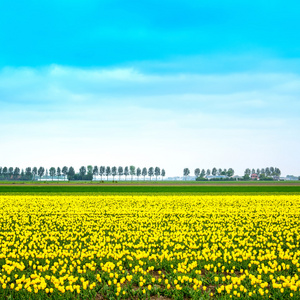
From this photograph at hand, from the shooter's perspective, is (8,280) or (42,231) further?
(42,231)

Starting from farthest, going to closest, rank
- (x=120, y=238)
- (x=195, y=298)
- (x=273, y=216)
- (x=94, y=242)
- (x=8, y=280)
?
(x=273, y=216) → (x=120, y=238) → (x=94, y=242) → (x=8, y=280) → (x=195, y=298)

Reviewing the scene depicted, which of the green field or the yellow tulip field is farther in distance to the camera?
the green field

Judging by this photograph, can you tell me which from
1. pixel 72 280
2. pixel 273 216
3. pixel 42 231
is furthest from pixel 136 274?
pixel 273 216

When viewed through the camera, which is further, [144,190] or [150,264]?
[144,190]

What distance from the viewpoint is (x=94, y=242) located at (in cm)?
1491

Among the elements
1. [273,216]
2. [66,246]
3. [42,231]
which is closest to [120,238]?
[66,246]

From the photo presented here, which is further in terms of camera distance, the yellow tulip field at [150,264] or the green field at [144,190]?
the green field at [144,190]

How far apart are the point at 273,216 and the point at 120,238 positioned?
45.5 ft

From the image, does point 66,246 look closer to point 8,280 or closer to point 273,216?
point 8,280

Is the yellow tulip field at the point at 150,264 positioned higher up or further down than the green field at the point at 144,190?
higher up

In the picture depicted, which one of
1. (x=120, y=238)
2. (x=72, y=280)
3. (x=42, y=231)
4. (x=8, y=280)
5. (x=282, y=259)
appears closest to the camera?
(x=72, y=280)

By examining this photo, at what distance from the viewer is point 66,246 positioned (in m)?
13.8

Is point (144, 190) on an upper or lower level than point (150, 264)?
lower

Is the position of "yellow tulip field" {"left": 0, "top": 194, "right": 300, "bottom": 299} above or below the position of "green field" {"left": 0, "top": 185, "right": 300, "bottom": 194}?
above
